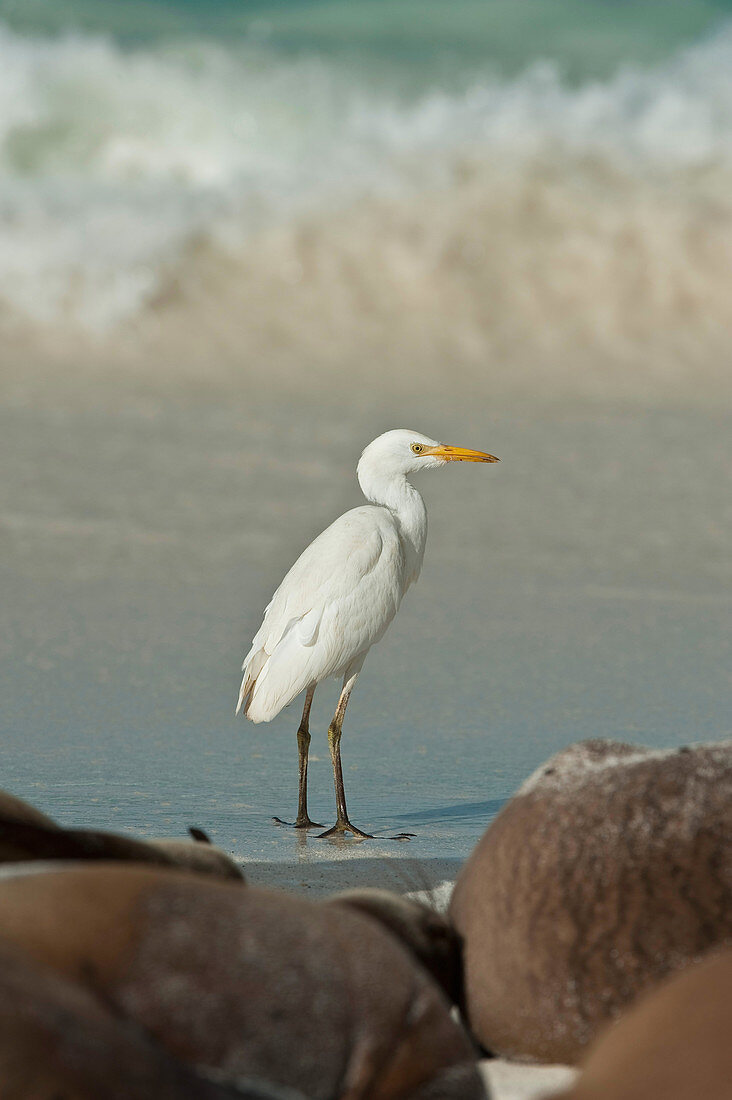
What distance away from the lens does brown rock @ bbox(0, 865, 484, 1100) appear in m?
2.03

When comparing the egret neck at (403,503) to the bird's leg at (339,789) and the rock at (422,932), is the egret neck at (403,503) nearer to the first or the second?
the bird's leg at (339,789)

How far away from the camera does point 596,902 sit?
9.14 feet

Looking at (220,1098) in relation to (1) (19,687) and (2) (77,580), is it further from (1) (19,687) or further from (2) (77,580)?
(2) (77,580)

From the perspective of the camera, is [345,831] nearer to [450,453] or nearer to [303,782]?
[303,782]

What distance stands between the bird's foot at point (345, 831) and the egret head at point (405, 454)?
218 centimetres

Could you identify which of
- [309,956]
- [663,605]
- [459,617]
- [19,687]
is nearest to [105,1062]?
[309,956]

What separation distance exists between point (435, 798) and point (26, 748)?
228 centimetres

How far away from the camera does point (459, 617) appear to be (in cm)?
1252

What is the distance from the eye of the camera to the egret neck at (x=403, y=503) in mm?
7254

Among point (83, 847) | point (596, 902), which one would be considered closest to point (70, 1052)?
point (83, 847)

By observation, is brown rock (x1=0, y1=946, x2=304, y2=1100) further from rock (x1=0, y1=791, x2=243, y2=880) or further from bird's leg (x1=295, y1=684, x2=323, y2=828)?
bird's leg (x1=295, y1=684, x2=323, y2=828)

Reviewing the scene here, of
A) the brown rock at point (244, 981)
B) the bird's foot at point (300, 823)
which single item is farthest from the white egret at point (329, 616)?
the brown rock at point (244, 981)

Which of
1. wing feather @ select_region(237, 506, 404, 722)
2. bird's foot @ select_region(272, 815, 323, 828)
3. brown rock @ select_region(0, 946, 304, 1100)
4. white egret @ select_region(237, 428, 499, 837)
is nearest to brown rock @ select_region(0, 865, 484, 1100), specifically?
brown rock @ select_region(0, 946, 304, 1100)

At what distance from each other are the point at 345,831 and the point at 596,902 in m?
3.47
